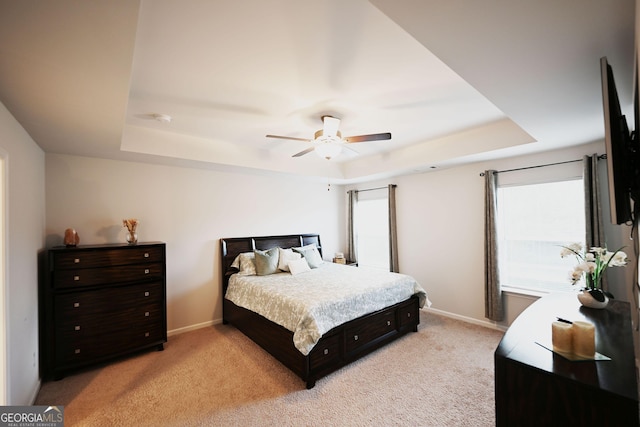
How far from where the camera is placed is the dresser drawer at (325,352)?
2.42 m

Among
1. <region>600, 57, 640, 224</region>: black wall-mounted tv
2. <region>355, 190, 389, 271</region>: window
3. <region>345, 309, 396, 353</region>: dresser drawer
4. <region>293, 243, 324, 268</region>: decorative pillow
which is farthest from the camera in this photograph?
<region>355, 190, 389, 271</region>: window

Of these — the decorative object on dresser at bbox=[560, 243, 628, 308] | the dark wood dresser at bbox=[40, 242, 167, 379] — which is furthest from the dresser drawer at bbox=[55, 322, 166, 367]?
the decorative object on dresser at bbox=[560, 243, 628, 308]

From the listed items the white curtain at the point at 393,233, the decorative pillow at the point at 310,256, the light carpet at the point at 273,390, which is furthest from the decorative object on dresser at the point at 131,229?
the white curtain at the point at 393,233

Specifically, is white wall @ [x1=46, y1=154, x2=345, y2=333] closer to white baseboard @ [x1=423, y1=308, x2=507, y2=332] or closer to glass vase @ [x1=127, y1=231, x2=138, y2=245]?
glass vase @ [x1=127, y1=231, x2=138, y2=245]

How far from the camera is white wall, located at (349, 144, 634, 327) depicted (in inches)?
146

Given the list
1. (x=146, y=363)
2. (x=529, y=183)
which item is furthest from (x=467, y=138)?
(x=146, y=363)

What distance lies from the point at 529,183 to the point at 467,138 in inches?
39.5

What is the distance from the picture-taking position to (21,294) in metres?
2.01

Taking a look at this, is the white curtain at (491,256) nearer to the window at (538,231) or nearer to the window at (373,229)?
the window at (538,231)

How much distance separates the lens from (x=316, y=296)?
277cm

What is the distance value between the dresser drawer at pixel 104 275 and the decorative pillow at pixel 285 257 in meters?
1.60

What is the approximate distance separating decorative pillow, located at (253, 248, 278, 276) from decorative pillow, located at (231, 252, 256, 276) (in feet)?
0.29

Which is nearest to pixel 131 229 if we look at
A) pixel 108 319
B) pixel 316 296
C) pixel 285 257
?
pixel 108 319

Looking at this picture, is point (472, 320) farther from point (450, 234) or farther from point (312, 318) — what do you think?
point (312, 318)
